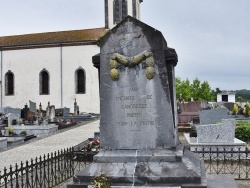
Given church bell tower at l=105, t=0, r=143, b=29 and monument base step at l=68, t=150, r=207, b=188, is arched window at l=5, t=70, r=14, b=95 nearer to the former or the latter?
church bell tower at l=105, t=0, r=143, b=29

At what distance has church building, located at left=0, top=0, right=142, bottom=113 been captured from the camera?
39.0 metres

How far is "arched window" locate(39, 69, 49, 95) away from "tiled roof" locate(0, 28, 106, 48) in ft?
10.2

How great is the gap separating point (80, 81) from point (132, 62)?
33.5m

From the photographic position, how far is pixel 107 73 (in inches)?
265

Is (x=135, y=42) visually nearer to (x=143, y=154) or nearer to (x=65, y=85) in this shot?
(x=143, y=154)

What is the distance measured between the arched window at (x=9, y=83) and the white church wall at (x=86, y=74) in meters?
6.63

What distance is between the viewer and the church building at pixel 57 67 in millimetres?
39031

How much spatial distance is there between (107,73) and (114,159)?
4.94ft

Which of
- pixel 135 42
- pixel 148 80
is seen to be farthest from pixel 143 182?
pixel 135 42

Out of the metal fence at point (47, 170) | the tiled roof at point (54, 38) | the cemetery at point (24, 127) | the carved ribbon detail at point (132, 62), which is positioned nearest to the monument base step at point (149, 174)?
the carved ribbon detail at point (132, 62)

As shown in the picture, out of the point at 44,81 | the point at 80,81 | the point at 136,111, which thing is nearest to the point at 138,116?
the point at 136,111

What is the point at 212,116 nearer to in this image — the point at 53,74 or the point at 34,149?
the point at 34,149

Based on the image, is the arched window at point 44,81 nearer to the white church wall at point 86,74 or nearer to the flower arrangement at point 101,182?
the white church wall at point 86,74

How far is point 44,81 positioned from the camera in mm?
A: 41094
